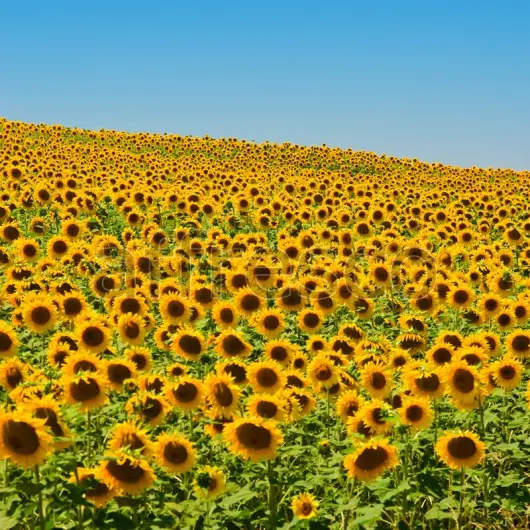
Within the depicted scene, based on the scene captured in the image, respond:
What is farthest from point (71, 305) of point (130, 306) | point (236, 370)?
point (236, 370)

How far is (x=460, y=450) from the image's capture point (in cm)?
659

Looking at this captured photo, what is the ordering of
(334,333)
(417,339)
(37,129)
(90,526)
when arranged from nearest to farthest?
1. (90,526)
2. (417,339)
3. (334,333)
4. (37,129)

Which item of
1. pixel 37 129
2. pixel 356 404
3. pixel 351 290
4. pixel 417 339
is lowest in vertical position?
pixel 356 404

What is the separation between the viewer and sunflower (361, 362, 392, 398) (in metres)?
7.79

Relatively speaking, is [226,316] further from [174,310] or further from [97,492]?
[97,492]

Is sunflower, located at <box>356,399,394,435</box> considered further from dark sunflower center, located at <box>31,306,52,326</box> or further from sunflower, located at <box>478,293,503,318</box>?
sunflower, located at <box>478,293,503,318</box>

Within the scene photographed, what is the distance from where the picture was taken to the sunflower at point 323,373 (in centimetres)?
770

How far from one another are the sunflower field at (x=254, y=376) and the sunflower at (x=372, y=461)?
12mm

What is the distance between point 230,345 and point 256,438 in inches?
97.3

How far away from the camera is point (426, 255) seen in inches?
593

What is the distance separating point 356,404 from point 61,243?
762 centimetres

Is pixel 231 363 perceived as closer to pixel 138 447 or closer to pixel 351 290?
pixel 138 447

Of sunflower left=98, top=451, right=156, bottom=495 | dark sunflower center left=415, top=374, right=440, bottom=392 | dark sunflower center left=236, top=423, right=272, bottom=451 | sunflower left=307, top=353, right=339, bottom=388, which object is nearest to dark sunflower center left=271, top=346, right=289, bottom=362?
sunflower left=307, top=353, right=339, bottom=388

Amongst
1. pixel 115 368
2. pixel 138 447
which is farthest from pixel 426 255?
pixel 138 447
